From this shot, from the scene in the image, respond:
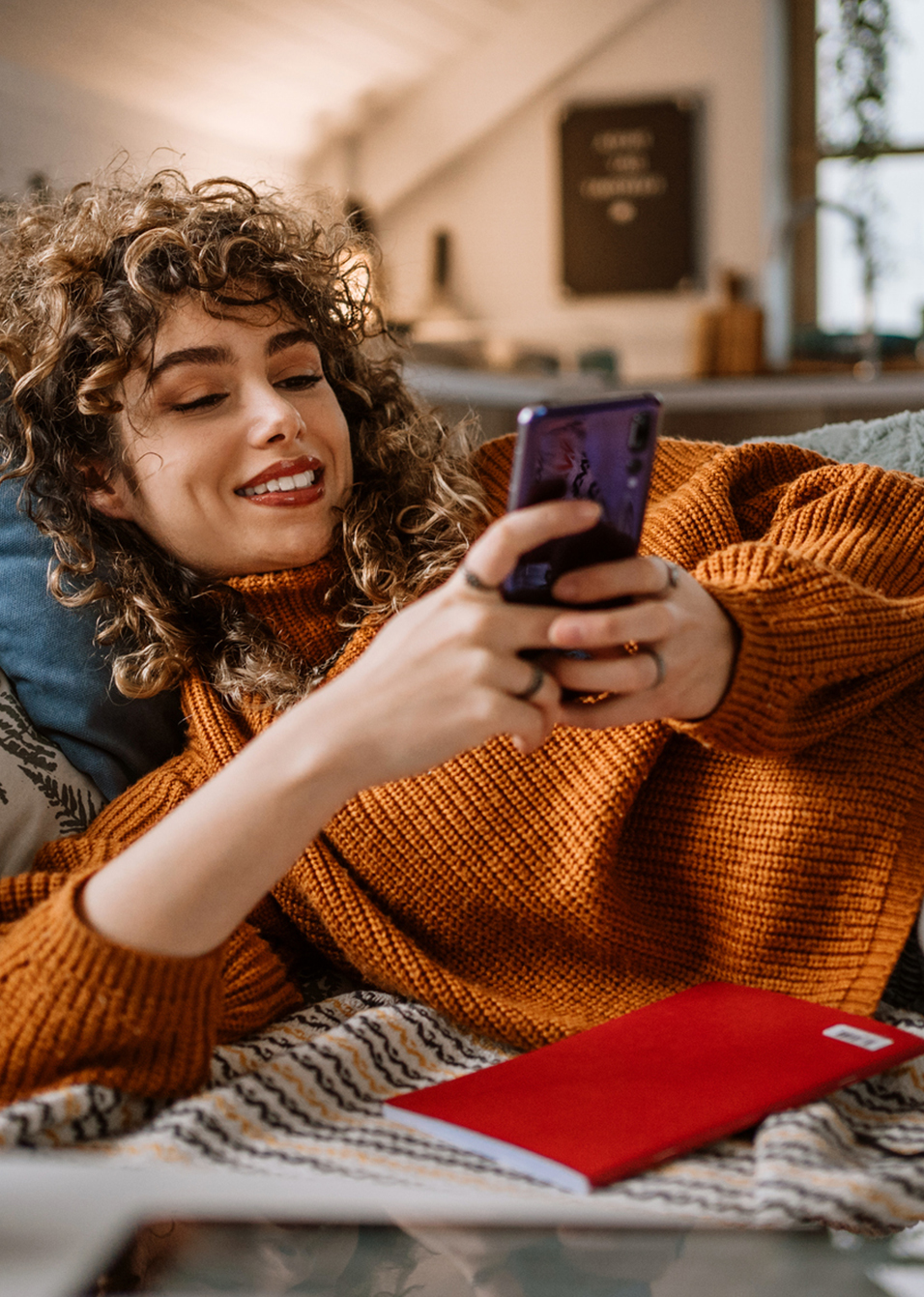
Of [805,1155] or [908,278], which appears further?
[908,278]

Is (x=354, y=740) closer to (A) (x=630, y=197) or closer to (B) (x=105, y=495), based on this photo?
(B) (x=105, y=495)

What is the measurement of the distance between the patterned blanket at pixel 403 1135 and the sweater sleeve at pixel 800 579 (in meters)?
0.25

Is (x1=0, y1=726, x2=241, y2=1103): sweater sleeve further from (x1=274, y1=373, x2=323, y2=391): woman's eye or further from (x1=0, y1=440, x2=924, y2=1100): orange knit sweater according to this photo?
(x1=274, y1=373, x2=323, y2=391): woman's eye

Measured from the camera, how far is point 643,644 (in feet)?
2.58

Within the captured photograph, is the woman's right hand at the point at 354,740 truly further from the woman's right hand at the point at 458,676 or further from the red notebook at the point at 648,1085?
the red notebook at the point at 648,1085

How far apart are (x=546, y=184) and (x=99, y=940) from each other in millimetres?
4387

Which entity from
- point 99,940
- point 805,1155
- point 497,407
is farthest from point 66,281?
point 497,407

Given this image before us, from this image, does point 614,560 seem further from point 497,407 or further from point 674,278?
point 674,278

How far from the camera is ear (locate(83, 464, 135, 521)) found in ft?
3.92

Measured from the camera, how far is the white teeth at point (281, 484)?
111cm

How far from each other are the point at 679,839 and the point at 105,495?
62 cm

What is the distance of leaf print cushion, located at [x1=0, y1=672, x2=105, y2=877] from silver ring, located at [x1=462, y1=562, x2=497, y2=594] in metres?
0.53

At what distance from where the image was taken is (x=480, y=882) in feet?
3.28

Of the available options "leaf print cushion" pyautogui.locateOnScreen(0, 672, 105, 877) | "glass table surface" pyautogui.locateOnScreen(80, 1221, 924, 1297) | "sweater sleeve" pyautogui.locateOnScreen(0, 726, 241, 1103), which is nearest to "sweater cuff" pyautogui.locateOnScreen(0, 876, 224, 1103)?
"sweater sleeve" pyautogui.locateOnScreen(0, 726, 241, 1103)
